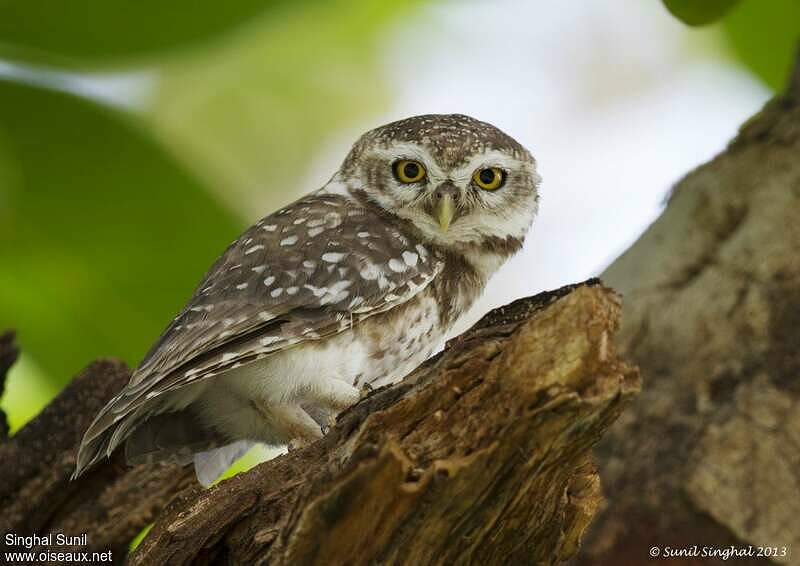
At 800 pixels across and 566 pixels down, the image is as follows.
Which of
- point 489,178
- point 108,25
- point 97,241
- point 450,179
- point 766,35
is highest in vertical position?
point 108,25

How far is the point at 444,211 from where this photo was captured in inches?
159

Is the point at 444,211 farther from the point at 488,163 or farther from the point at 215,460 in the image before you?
the point at 215,460

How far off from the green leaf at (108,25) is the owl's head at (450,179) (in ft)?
2.65

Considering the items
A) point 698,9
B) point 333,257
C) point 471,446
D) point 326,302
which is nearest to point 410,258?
point 333,257

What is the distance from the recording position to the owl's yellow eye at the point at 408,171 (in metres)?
4.25

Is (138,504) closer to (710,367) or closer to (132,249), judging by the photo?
(132,249)

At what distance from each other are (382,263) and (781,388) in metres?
1.44

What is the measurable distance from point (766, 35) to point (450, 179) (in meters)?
1.81

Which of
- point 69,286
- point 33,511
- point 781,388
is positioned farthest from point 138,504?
point 781,388

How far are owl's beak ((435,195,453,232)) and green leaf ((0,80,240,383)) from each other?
44.8 inches

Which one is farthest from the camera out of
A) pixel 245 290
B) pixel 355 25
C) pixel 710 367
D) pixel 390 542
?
pixel 355 25

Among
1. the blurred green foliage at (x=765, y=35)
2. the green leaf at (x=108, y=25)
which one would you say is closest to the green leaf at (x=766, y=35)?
the blurred green foliage at (x=765, y=35)

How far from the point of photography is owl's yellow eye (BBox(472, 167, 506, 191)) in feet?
14.1

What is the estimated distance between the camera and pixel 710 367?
149 inches
